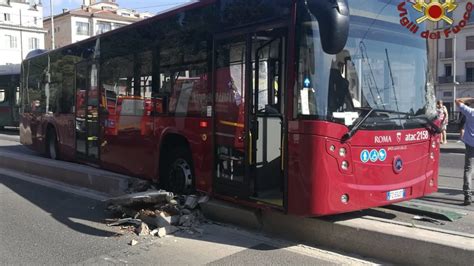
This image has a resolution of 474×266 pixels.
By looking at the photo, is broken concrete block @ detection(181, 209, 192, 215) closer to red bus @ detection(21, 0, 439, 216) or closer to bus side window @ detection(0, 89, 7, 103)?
red bus @ detection(21, 0, 439, 216)

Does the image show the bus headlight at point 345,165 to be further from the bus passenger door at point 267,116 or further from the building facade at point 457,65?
the building facade at point 457,65

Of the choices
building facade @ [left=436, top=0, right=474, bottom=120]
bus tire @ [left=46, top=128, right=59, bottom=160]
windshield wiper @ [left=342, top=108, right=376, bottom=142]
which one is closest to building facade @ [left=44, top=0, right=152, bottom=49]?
building facade @ [left=436, top=0, right=474, bottom=120]

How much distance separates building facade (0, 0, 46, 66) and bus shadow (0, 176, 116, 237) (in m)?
82.0

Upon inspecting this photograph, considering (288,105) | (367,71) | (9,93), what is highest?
(9,93)

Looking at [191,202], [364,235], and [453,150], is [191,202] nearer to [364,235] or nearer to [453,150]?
[364,235]

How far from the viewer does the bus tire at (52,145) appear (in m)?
13.6

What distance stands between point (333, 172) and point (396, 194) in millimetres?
1048

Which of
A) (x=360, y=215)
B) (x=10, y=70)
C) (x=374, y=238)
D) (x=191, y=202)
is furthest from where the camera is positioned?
(x=10, y=70)

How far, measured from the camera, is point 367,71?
229 inches

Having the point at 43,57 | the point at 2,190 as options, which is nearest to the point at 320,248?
the point at 2,190

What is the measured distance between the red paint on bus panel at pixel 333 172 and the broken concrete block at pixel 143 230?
2.00 meters

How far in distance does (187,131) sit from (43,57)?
28.2ft

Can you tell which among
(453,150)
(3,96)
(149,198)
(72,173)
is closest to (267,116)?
(149,198)

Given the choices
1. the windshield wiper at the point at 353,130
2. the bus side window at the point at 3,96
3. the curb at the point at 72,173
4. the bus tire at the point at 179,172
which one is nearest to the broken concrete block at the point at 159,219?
the bus tire at the point at 179,172
